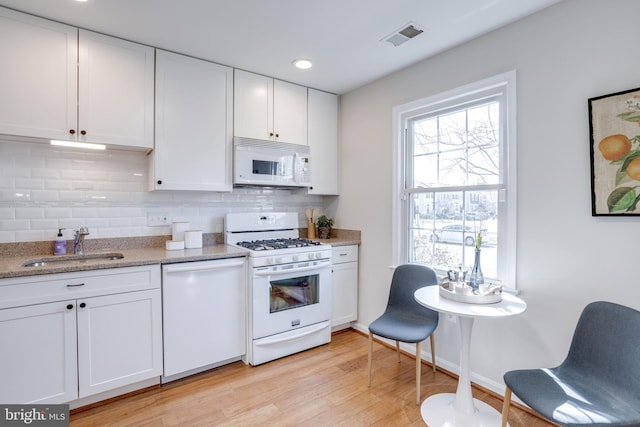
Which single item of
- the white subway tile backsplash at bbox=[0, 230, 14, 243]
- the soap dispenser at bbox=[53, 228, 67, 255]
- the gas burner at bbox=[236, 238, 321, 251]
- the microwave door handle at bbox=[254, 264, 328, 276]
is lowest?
the microwave door handle at bbox=[254, 264, 328, 276]

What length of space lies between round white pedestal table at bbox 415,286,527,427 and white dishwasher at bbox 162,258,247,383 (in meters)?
1.43

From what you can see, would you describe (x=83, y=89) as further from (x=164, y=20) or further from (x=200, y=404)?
(x=200, y=404)

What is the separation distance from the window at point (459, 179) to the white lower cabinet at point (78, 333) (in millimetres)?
2108

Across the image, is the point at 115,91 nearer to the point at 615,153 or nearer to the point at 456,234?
the point at 456,234

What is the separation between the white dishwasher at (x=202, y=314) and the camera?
7.48 ft

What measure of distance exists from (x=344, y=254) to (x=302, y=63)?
181 centimetres

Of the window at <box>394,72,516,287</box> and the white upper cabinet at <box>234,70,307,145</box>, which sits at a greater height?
the white upper cabinet at <box>234,70,307,145</box>

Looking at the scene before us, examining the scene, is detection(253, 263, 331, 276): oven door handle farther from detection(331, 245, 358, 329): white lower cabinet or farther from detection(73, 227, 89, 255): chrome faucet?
detection(73, 227, 89, 255): chrome faucet

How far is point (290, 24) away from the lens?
2168 millimetres

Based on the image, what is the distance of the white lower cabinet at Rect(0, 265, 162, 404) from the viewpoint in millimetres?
1797

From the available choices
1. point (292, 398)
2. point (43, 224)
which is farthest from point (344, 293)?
point (43, 224)

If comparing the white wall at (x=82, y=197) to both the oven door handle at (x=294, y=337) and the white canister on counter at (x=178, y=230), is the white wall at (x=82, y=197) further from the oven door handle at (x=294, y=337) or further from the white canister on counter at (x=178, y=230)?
the oven door handle at (x=294, y=337)

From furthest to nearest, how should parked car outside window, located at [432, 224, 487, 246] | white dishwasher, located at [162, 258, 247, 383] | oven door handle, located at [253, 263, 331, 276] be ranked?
oven door handle, located at [253, 263, 331, 276] < parked car outside window, located at [432, 224, 487, 246] < white dishwasher, located at [162, 258, 247, 383]

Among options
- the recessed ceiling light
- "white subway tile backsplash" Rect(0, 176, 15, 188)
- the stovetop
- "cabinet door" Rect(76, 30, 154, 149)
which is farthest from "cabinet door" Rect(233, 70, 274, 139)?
"white subway tile backsplash" Rect(0, 176, 15, 188)
